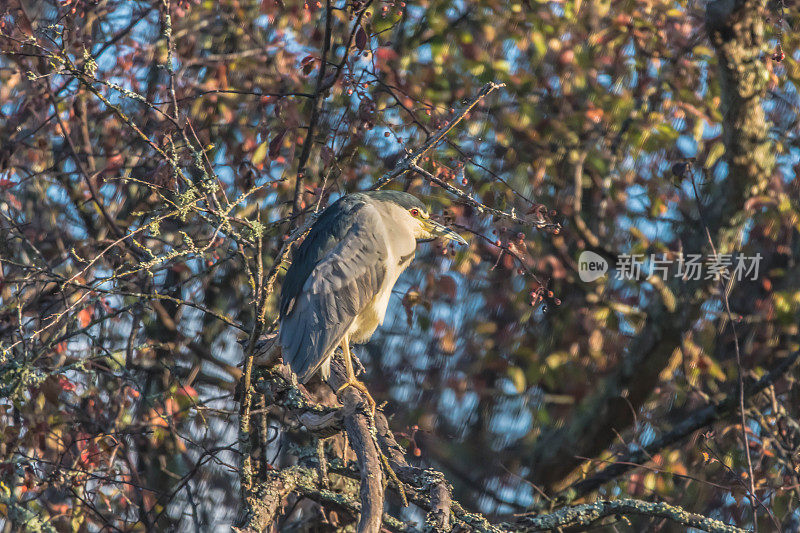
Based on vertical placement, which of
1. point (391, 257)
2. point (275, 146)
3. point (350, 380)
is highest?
point (275, 146)

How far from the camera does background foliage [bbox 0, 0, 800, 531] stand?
3.60 meters

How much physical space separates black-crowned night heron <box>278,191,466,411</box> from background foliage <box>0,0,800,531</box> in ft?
1.71

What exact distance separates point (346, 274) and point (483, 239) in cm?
123

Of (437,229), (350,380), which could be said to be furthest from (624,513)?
(437,229)

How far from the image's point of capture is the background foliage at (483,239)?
142 inches

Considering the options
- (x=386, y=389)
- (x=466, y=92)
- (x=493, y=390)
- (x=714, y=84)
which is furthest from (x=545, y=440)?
(x=714, y=84)

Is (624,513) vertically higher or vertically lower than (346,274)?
lower

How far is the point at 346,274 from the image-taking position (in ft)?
8.89

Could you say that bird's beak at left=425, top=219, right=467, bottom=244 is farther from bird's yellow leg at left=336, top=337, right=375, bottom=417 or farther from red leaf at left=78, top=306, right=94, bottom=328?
red leaf at left=78, top=306, right=94, bottom=328

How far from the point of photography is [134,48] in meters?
3.97

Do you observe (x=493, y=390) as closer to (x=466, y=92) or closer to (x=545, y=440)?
(x=545, y=440)

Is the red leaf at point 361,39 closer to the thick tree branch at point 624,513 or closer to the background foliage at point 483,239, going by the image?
the background foliage at point 483,239

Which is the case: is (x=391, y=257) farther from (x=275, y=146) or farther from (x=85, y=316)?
(x=85, y=316)

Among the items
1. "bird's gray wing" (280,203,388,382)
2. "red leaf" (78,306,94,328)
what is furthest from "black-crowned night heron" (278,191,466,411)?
"red leaf" (78,306,94,328)
